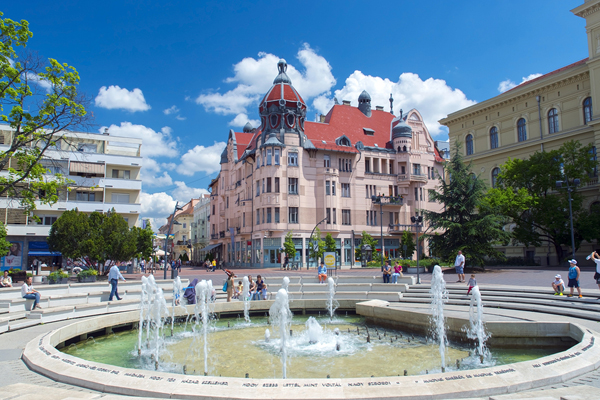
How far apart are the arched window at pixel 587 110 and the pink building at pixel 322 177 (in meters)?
16.5

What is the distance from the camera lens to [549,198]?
35.8 m

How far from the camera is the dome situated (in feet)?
195

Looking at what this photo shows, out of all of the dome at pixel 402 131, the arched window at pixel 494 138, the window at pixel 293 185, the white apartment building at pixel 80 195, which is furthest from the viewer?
the dome at pixel 402 131

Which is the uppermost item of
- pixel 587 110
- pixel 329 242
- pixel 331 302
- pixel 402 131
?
pixel 402 131

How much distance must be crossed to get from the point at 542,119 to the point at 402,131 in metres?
18.9

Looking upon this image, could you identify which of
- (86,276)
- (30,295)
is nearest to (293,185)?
(86,276)

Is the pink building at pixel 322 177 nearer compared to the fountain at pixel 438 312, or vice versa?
the fountain at pixel 438 312

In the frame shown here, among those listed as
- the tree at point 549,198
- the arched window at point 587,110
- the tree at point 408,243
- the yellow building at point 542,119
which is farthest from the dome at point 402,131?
the arched window at point 587,110

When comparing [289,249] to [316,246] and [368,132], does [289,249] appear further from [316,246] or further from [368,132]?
[368,132]

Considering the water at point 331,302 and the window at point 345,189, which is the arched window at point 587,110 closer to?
the window at point 345,189

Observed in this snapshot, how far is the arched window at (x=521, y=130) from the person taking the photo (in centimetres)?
4612

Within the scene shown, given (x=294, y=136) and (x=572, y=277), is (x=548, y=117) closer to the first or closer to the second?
(x=294, y=136)

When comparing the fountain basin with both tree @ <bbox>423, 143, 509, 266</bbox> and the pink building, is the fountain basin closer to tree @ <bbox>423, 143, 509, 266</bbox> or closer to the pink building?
tree @ <bbox>423, 143, 509, 266</bbox>

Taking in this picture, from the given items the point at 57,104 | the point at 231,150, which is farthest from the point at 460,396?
the point at 231,150
